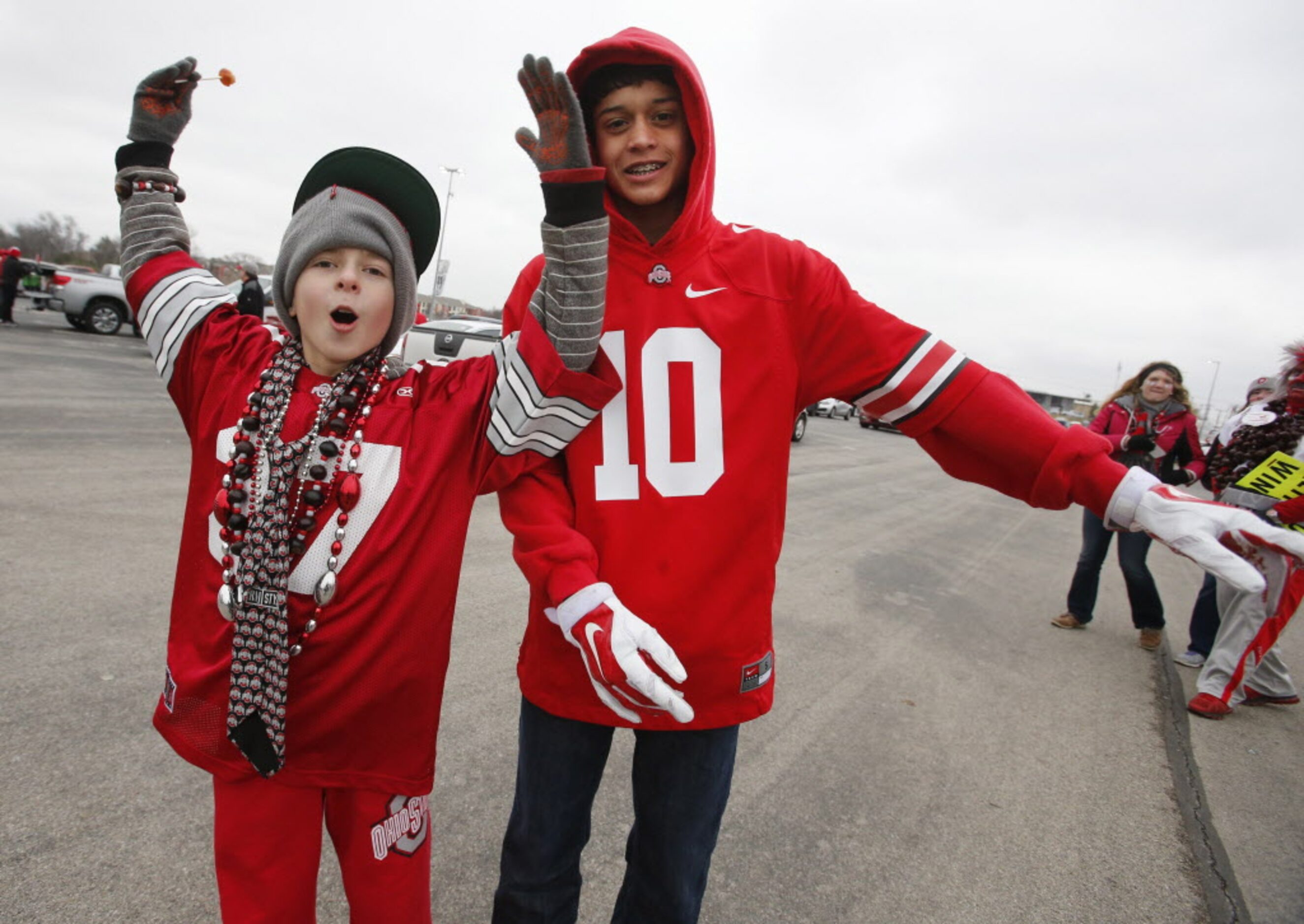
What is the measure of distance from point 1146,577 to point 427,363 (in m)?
4.88

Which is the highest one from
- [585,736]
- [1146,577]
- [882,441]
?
[585,736]

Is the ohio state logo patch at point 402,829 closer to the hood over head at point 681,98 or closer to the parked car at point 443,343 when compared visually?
the hood over head at point 681,98

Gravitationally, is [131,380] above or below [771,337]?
below

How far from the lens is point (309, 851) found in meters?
1.37

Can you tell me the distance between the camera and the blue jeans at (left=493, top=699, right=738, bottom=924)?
4.88 feet

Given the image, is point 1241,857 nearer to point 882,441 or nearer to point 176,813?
point 176,813

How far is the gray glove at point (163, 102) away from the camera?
4.83 ft

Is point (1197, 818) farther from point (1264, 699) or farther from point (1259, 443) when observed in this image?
point (1259, 443)

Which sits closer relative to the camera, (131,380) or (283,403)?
(283,403)

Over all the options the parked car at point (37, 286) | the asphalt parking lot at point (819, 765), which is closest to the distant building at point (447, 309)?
the parked car at point (37, 286)

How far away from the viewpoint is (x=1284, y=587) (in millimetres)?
3592

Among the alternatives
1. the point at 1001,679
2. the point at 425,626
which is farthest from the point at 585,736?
the point at 1001,679

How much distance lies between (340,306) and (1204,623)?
523 centimetres

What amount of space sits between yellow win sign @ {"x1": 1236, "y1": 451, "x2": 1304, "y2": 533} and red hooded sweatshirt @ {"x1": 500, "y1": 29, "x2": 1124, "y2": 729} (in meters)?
2.84
